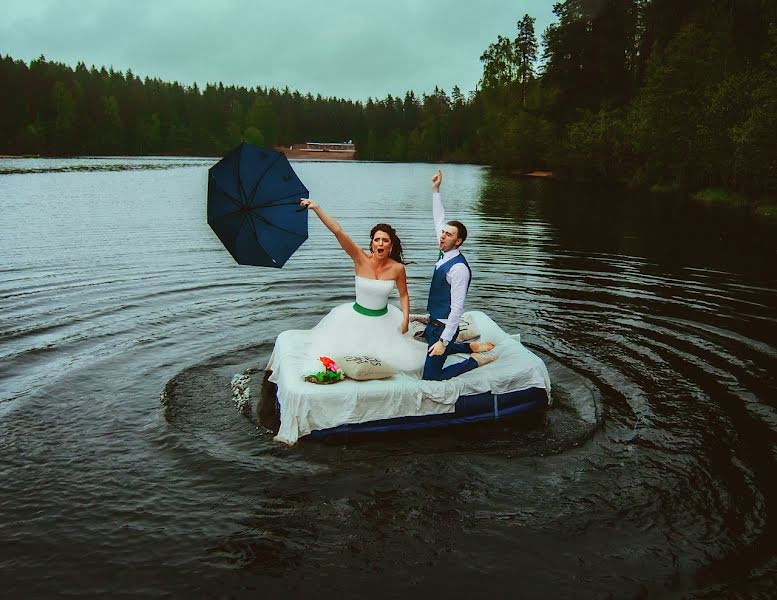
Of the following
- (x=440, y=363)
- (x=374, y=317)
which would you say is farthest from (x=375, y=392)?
(x=374, y=317)

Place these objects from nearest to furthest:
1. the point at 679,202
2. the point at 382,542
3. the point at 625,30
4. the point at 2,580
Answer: the point at 2,580 → the point at 382,542 → the point at 679,202 → the point at 625,30

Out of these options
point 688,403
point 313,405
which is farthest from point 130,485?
point 688,403

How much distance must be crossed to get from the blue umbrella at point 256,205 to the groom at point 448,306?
7.46 feet

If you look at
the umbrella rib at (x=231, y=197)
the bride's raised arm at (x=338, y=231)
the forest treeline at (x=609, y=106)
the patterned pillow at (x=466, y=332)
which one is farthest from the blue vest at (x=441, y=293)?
the forest treeline at (x=609, y=106)

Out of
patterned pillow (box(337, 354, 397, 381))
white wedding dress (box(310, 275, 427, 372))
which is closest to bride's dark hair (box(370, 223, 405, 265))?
white wedding dress (box(310, 275, 427, 372))

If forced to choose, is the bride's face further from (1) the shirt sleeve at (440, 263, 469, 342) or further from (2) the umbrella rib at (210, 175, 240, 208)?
(2) the umbrella rib at (210, 175, 240, 208)

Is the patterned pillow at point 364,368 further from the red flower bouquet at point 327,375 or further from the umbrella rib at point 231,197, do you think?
the umbrella rib at point 231,197

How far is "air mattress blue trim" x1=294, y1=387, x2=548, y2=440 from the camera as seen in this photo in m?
8.74

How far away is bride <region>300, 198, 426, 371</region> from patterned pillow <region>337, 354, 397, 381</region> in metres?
0.33

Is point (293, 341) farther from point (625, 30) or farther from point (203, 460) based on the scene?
point (625, 30)

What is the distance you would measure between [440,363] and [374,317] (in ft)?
4.28

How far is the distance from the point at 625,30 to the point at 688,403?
253 feet

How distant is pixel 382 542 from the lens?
6715 mm

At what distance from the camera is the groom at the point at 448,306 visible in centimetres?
888
